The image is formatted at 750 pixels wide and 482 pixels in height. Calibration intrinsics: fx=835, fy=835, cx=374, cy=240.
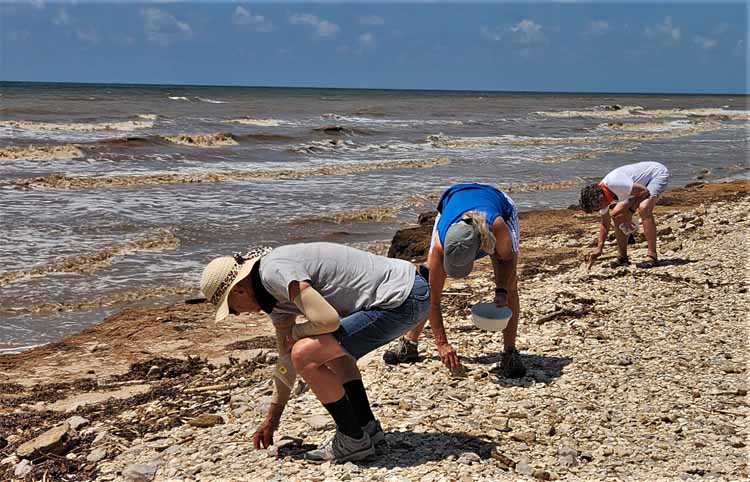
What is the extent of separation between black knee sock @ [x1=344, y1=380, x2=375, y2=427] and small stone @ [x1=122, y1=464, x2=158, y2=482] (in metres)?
1.16

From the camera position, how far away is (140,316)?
8.86m

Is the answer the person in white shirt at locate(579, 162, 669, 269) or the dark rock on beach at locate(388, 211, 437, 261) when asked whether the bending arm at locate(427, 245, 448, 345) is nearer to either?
the person in white shirt at locate(579, 162, 669, 269)

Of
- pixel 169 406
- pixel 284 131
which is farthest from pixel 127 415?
pixel 284 131

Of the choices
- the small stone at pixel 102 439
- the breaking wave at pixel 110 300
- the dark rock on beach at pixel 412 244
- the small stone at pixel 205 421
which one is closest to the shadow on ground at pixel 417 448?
the small stone at pixel 205 421

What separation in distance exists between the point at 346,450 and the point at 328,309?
0.92 meters

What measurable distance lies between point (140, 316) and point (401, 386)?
431 centimetres

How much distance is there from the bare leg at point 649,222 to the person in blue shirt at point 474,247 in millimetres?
3578

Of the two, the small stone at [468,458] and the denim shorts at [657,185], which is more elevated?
the denim shorts at [657,185]

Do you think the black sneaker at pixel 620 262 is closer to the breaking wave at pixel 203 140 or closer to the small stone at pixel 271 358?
the small stone at pixel 271 358

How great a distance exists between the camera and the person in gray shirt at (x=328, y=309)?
3.87 meters

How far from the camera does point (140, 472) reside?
4.53 meters

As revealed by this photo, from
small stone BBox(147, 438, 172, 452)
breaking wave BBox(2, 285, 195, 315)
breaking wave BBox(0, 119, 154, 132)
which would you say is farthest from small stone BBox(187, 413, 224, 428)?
breaking wave BBox(0, 119, 154, 132)

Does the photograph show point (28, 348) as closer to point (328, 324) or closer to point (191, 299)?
point (191, 299)

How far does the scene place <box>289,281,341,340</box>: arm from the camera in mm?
3799
